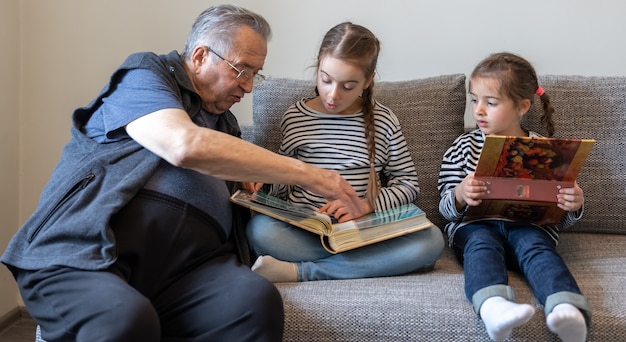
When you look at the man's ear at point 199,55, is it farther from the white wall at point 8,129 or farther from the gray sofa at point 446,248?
the white wall at point 8,129

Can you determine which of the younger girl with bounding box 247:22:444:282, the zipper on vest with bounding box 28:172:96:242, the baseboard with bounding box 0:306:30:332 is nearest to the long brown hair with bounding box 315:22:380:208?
the younger girl with bounding box 247:22:444:282

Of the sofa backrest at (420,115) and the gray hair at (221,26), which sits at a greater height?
the gray hair at (221,26)

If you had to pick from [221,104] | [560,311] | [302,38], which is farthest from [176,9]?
[560,311]

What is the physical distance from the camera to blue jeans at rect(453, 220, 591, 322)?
1410mm

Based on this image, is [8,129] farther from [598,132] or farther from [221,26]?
[598,132]

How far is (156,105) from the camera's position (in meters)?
1.40

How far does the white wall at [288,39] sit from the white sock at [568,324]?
1126 millimetres

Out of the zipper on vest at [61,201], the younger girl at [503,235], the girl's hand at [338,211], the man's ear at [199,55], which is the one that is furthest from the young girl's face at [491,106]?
the zipper on vest at [61,201]

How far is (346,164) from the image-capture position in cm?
188

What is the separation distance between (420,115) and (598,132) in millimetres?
539

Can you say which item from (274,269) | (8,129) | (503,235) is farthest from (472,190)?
(8,129)

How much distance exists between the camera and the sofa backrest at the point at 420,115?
1994mm

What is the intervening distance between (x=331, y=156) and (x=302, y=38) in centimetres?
58

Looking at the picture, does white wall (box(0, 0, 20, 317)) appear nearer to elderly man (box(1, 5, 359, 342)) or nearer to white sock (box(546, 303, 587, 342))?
elderly man (box(1, 5, 359, 342))
